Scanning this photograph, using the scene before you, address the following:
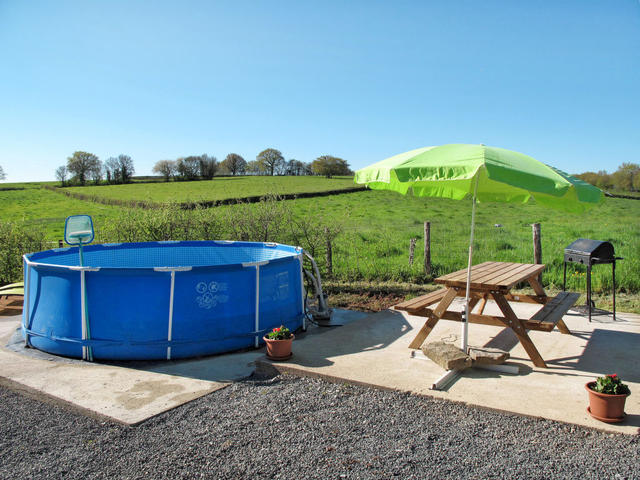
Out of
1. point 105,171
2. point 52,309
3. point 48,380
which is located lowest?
point 48,380

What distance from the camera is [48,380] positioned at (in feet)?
17.8

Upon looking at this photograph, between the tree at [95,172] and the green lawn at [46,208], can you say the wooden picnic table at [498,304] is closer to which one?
the green lawn at [46,208]

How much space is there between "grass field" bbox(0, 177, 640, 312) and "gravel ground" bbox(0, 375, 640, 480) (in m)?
6.71

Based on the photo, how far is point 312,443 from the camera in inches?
150

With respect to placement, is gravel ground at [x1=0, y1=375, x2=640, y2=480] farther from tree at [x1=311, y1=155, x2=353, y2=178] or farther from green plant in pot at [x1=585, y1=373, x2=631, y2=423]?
tree at [x1=311, y1=155, x2=353, y2=178]

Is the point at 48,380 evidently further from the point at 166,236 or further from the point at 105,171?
the point at 105,171

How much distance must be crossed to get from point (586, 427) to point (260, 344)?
162 inches

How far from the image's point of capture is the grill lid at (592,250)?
7363 millimetres

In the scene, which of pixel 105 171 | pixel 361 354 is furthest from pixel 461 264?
pixel 105 171

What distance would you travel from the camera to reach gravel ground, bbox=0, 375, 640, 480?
11.2ft

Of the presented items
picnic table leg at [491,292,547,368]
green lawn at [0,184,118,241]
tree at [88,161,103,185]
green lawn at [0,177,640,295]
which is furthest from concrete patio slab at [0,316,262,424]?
tree at [88,161,103,185]

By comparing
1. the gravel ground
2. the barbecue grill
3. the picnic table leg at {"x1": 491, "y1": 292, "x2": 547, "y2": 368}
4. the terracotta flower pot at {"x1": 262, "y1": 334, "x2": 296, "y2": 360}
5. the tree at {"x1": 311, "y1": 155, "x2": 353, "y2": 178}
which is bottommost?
the gravel ground

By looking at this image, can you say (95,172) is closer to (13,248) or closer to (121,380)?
(13,248)

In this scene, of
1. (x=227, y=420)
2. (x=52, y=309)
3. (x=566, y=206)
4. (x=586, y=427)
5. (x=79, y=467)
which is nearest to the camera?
(x=79, y=467)
